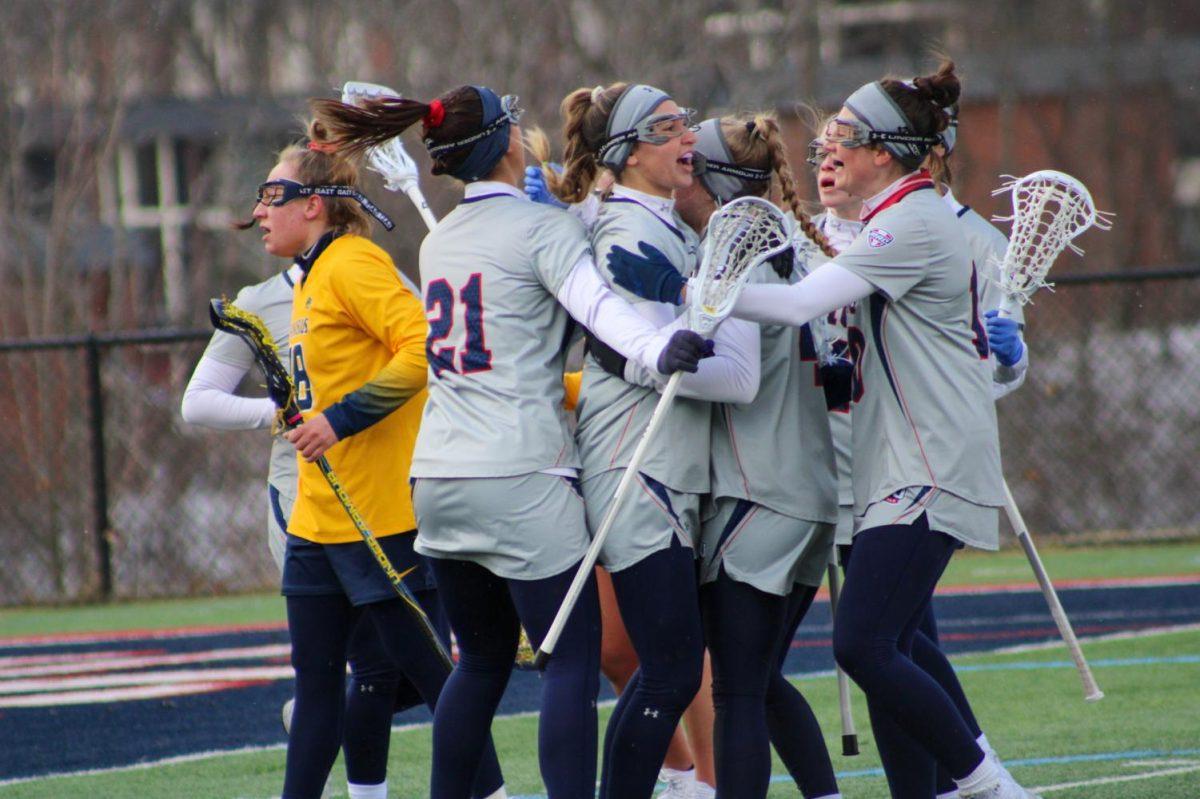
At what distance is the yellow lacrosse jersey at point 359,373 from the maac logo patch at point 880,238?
48.2 inches

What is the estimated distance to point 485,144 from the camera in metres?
4.43

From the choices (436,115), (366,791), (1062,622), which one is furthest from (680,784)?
(436,115)

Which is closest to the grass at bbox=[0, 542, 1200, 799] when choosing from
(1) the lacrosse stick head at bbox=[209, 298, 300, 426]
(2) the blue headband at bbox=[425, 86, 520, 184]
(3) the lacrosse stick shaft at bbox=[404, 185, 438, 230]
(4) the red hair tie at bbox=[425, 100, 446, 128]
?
(1) the lacrosse stick head at bbox=[209, 298, 300, 426]

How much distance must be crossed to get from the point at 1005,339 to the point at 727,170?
95cm

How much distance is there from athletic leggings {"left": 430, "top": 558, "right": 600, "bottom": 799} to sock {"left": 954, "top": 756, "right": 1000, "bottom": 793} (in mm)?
938

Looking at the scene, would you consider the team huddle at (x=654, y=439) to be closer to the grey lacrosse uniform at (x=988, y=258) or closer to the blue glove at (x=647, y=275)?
the blue glove at (x=647, y=275)

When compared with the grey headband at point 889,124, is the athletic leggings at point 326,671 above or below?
below

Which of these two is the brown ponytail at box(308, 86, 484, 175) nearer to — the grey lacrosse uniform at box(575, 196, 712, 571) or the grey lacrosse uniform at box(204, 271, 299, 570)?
the grey lacrosse uniform at box(575, 196, 712, 571)

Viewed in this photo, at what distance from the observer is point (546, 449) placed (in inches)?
166

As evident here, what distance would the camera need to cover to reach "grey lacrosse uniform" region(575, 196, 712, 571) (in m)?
4.22

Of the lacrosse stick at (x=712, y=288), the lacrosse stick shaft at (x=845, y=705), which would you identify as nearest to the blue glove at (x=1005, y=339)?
the lacrosse stick shaft at (x=845, y=705)

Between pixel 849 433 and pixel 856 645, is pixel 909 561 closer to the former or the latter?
pixel 856 645

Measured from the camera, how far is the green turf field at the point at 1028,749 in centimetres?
562

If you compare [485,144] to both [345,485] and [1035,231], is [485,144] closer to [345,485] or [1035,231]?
[345,485]
